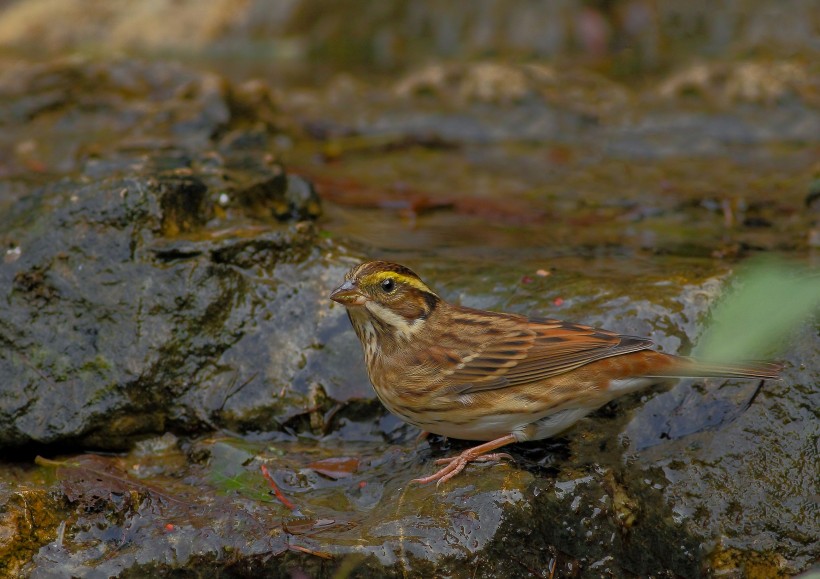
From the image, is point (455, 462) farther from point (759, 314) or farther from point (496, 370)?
point (759, 314)

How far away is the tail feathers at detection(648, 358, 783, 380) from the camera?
495 centimetres

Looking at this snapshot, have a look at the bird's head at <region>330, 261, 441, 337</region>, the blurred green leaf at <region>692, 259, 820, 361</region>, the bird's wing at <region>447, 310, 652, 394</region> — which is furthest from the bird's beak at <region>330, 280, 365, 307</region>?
the blurred green leaf at <region>692, 259, 820, 361</region>

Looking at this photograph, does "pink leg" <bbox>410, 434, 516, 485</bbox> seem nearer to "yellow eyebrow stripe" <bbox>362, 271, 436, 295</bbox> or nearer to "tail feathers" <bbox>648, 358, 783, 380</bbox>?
"tail feathers" <bbox>648, 358, 783, 380</bbox>

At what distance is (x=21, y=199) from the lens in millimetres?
6688

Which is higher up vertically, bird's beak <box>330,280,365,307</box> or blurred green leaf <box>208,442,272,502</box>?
bird's beak <box>330,280,365,307</box>

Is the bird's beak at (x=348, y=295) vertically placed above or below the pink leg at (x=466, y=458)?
above

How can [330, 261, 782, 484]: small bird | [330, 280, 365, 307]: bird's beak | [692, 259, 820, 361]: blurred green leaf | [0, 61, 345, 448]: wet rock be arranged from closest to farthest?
[692, 259, 820, 361]: blurred green leaf → [330, 261, 782, 484]: small bird → [330, 280, 365, 307]: bird's beak → [0, 61, 345, 448]: wet rock

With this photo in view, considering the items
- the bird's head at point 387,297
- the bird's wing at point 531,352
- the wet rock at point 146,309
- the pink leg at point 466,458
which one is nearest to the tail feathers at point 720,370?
the bird's wing at point 531,352

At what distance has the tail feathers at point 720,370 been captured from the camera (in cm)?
495

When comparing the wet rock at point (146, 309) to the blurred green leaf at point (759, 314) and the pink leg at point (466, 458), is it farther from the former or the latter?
the blurred green leaf at point (759, 314)

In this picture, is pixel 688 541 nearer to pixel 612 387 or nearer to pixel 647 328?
pixel 612 387

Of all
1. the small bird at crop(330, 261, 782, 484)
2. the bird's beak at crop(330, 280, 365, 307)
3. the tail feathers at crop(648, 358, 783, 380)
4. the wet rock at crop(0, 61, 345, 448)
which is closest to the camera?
the tail feathers at crop(648, 358, 783, 380)

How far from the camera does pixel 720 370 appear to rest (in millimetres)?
4992

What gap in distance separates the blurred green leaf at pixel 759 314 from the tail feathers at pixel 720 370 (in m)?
0.05
